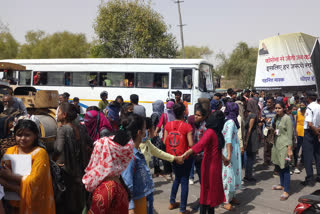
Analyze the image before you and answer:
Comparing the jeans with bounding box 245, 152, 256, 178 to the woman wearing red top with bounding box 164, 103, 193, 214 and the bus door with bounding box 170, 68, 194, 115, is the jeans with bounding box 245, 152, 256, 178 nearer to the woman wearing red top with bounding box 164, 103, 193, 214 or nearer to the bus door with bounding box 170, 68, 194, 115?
the woman wearing red top with bounding box 164, 103, 193, 214

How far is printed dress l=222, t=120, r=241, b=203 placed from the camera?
5.72 metres

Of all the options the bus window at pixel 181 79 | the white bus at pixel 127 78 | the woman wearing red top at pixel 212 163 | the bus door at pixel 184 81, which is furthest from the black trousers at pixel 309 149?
the bus window at pixel 181 79

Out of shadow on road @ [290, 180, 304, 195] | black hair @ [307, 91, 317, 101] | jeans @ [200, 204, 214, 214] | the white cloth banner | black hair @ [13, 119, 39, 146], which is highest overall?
the white cloth banner

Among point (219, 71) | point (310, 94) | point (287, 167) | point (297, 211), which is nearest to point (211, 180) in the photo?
A: point (297, 211)

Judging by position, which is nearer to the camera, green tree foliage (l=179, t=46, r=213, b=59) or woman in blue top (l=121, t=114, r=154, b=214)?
woman in blue top (l=121, t=114, r=154, b=214)

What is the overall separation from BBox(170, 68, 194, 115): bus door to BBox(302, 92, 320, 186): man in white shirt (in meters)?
8.17

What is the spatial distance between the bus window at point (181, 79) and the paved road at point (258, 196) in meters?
8.08

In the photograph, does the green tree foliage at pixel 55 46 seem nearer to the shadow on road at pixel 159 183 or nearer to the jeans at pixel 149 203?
the shadow on road at pixel 159 183

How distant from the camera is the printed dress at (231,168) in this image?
18.8 ft

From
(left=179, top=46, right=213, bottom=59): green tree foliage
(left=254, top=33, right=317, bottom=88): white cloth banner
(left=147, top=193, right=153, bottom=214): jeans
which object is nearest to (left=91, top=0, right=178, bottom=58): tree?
(left=254, top=33, right=317, bottom=88): white cloth banner

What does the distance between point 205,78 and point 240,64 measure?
104ft

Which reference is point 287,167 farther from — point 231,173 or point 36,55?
point 36,55

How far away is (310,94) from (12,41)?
4888 centimetres

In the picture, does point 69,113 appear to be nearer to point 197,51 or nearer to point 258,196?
point 258,196
